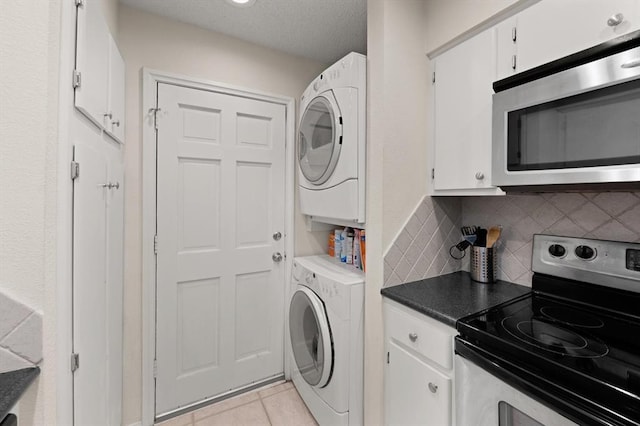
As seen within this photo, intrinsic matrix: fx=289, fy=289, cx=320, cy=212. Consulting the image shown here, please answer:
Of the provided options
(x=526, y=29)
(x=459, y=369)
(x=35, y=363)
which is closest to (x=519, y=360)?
(x=459, y=369)

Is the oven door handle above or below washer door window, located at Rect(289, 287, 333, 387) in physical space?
above

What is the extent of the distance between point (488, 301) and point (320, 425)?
1.22m

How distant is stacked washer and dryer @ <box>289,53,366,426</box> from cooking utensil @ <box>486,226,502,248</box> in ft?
2.25

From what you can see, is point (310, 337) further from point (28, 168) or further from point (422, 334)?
point (28, 168)

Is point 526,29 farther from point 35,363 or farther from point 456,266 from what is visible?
point 35,363

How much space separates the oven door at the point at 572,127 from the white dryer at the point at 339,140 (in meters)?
0.64

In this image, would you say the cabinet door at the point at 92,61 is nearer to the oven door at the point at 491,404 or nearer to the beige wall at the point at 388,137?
the beige wall at the point at 388,137

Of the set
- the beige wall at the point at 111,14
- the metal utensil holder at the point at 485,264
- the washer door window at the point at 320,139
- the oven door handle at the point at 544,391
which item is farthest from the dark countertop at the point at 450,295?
the beige wall at the point at 111,14

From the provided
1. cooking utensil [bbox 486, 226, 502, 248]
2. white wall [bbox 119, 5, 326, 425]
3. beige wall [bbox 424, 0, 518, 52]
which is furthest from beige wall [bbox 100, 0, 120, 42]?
cooking utensil [bbox 486, 226, 502, 248]

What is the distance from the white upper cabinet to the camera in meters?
0.95

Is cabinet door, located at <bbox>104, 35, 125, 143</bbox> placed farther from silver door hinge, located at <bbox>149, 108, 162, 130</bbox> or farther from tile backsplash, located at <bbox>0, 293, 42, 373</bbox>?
tile backsplash, located at <bbox>0, 293, 42, 373</bbox>

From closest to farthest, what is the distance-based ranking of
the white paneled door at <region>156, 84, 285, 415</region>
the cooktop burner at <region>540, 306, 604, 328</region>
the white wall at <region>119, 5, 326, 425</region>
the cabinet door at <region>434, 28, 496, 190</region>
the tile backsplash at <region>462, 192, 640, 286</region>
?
the cooktop burner at <region>540, 306, 604, 328</region> < the tile backsplash at <region>462, 192, 640, 286</region> < the cabinet door at <region>434, 28, 496, 190</region> < the white wall at <region>119, 5, 326, 425</region> < the white paneled door at <region>156, 84, 285, 415</region>

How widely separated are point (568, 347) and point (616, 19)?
106 cm

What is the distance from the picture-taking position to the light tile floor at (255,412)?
71.2 inches
